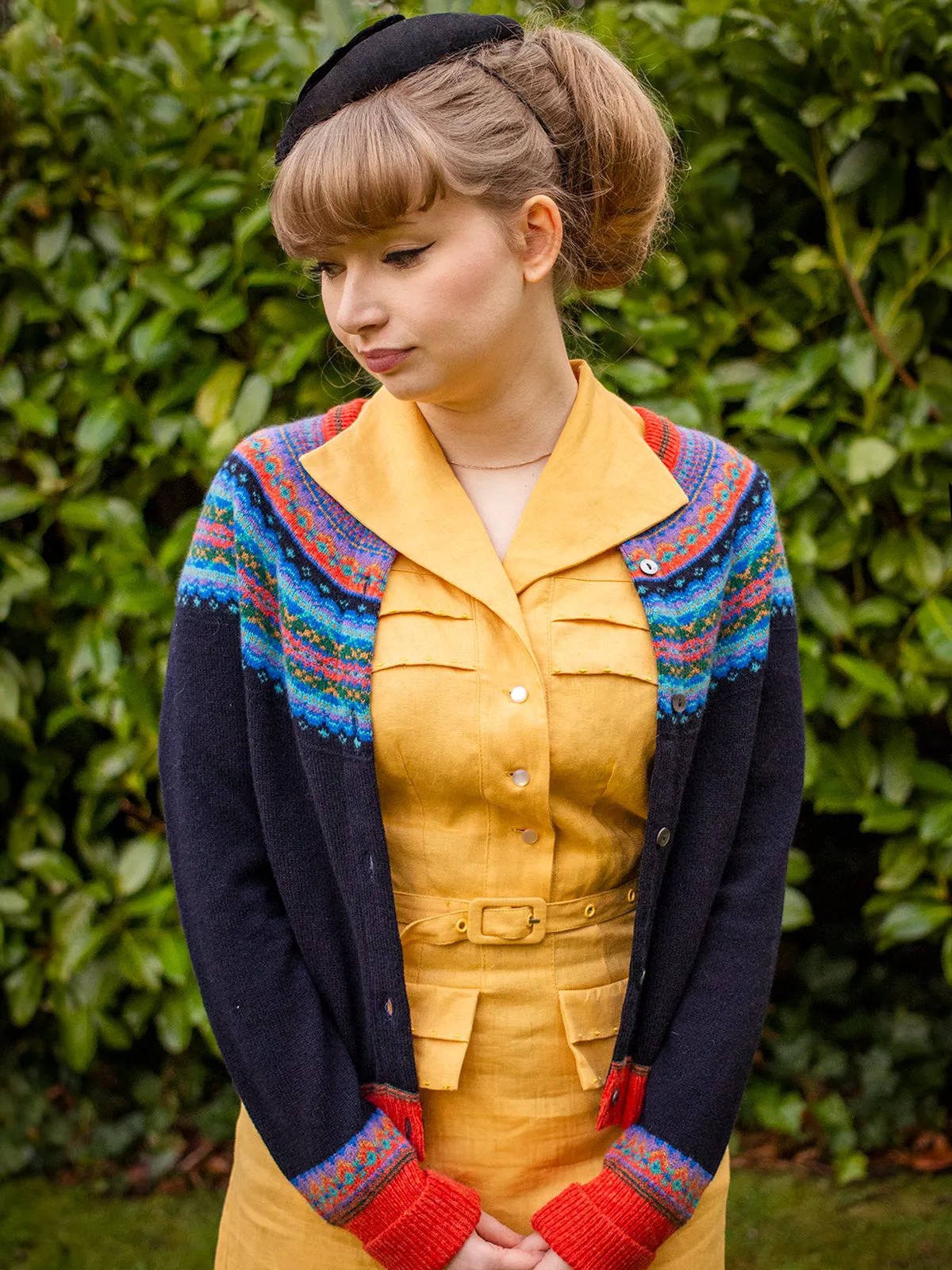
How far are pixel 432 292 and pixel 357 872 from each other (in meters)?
0.65

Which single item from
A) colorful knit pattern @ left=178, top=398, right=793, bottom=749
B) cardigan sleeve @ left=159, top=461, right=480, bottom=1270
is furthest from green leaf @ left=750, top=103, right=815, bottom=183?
cardigan sleeve @ left=159, top=461, right=480, bottom=1270

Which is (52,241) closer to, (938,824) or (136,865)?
(136,865)

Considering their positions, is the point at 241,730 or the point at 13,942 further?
the point at 13,942

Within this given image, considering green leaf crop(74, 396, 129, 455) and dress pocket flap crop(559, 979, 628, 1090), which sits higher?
green leaf crop(74, 396, 129, 455)

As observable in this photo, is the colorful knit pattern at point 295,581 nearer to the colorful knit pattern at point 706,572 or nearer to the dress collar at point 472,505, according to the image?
the dress collar at point 472,505

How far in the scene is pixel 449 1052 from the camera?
4.71 ft

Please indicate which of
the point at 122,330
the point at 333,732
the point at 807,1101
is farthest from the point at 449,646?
the point at 807,1101

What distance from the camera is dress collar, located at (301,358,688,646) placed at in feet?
4.64

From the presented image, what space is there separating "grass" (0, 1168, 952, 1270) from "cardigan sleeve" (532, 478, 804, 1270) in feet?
4.90

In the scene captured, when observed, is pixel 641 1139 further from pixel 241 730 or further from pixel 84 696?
pixel 84 696

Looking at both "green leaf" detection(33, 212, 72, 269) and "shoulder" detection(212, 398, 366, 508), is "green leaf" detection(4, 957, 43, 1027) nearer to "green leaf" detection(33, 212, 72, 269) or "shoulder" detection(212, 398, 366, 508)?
"green leaf" detection(33, 212, 72, 269)

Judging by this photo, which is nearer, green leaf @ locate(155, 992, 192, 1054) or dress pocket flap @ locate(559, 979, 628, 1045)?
dress pocket flap @ locate(559, 979, 628, 1045)

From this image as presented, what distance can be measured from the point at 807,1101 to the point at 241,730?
2143mm

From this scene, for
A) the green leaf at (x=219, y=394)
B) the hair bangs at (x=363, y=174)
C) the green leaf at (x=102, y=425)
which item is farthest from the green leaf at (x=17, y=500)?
the hair bangs at (x=363, y=174)
